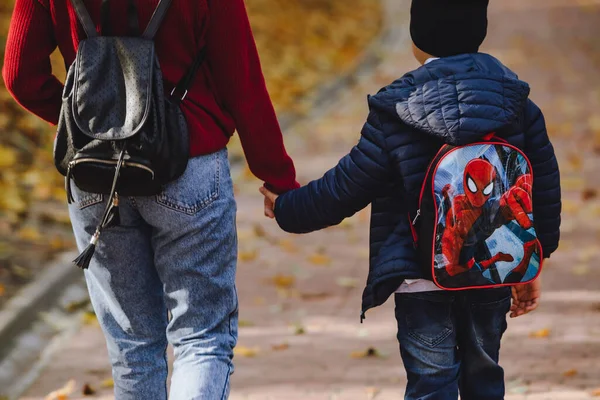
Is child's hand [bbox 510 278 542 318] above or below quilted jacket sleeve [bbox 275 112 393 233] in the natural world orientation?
below

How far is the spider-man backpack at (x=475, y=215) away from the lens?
9.82 ft

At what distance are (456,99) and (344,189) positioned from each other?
45 cm

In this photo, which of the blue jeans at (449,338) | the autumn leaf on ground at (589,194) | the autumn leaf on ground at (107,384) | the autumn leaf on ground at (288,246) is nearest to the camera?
the blue jeans at (449,338)

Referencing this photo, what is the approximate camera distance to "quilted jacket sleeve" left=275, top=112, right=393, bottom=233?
307cm

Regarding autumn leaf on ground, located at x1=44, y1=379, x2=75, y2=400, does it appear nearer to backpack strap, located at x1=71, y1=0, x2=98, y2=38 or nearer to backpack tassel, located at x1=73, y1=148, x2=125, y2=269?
backpack tassel, located at x1=73, y1=148, x2=125, y2=269

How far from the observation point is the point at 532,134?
3.14 m

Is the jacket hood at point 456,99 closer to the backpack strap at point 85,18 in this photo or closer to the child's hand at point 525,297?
the child's hand at point 525,297

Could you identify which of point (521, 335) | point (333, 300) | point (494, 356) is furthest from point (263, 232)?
point (494, 356)

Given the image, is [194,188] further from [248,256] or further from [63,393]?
[248,256]

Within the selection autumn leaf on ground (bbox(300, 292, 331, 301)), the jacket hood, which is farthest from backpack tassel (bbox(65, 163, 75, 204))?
autumn leaf on ground (bbox(300, 292, 331, 301))

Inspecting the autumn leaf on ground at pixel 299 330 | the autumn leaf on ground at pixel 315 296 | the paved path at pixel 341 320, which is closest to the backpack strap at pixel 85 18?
the paved path at pixel 341 320

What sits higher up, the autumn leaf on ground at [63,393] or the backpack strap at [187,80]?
the backpack strap at [187,80]

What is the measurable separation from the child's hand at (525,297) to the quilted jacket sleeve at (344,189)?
0.65 metres

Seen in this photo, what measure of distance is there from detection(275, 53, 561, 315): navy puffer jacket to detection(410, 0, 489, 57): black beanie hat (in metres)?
0.06
